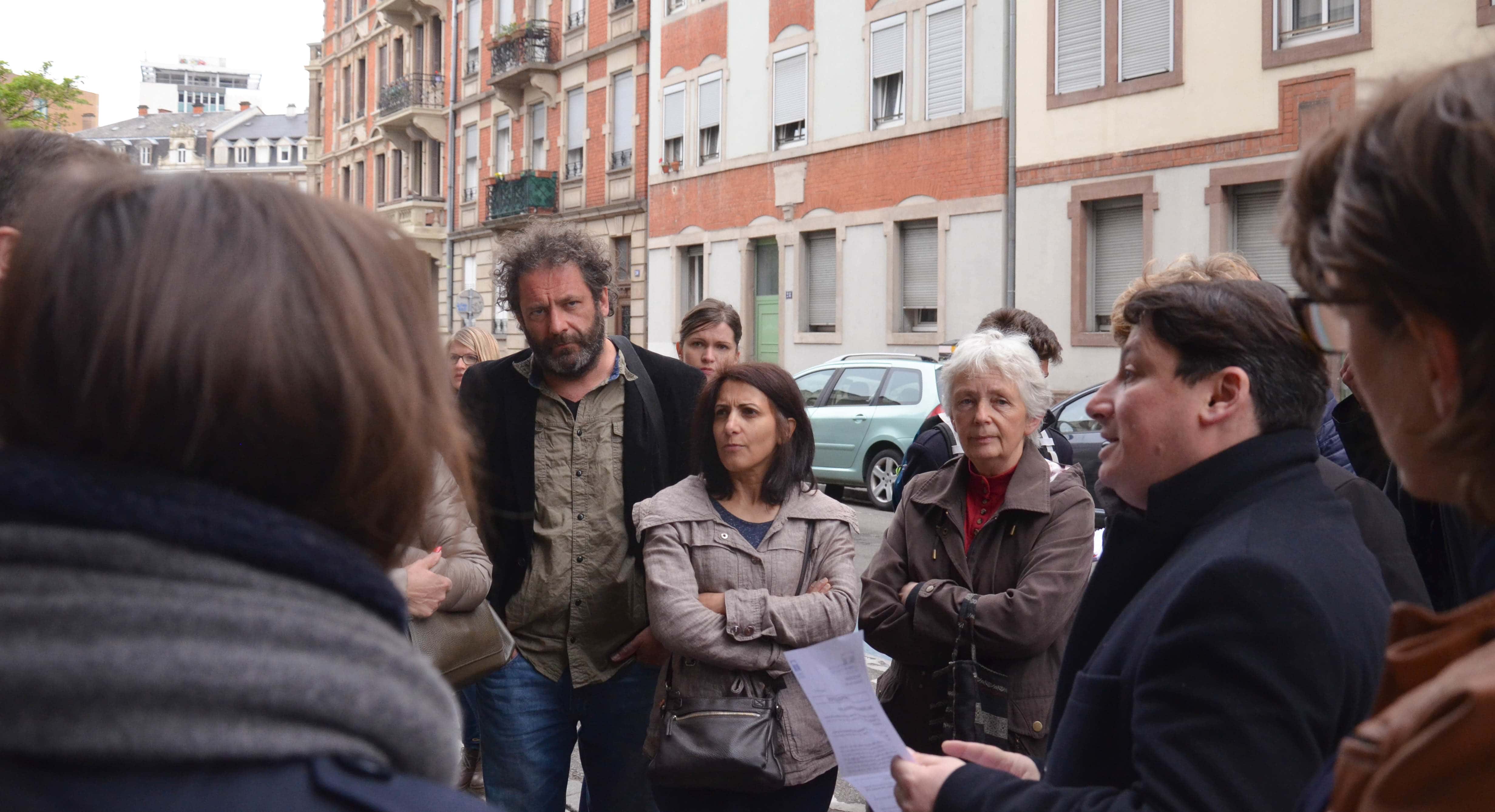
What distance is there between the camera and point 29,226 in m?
1.14

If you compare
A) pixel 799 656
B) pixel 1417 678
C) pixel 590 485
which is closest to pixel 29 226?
pixel 1417 678

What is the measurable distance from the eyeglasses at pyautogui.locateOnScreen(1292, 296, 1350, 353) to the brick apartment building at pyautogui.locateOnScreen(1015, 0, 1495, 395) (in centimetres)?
1163

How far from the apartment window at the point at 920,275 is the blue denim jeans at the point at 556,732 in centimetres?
1606

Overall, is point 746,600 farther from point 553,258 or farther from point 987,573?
point 553,258

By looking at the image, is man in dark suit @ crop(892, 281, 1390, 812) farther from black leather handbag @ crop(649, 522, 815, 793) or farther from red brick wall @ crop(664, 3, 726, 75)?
red brick wall @ crop(664, 3, 726, 75)

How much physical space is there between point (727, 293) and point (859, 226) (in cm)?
426

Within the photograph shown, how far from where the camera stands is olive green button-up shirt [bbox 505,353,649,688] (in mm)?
3914

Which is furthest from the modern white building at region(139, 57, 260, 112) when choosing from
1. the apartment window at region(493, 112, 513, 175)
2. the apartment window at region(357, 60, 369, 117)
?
the apartment window at region(493, 112, 513, 175)

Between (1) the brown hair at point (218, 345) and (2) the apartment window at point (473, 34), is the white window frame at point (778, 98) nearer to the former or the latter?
(2) the apartment window at point (473, 34)

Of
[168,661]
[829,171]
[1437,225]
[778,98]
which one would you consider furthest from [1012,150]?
[168,661]

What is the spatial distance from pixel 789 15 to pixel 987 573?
66.2 feet

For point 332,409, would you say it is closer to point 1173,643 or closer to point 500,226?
point 1173,643

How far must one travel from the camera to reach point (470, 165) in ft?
116

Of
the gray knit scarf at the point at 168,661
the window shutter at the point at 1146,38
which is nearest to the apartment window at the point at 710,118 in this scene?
the window shutter at the point at 1146,38
